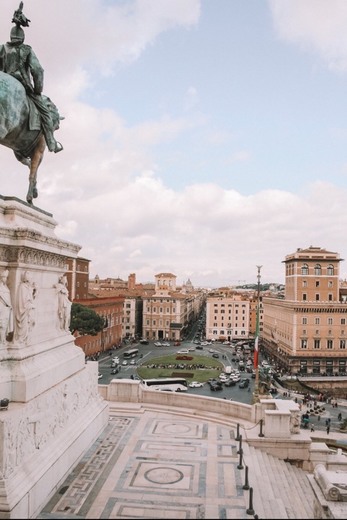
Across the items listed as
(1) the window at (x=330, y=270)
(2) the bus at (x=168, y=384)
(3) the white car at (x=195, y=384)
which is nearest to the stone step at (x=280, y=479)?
(2) the bus at (x=168, y=384)

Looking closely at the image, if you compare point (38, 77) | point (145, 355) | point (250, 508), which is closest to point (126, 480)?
point (250, 508)

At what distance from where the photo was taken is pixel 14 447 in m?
10.4

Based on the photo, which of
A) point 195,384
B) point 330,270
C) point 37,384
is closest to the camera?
point 37,384

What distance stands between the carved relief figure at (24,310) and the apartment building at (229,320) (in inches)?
4010

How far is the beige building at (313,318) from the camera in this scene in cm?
7950

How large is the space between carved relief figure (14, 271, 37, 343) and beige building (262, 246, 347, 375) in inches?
2802

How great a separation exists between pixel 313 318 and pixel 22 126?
74.5 m

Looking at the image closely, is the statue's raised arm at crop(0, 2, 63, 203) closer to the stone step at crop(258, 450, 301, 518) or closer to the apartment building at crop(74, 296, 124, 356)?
the stone step at crop(258, 450, 301, 518)

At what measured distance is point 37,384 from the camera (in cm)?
1204

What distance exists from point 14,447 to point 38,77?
9.85m

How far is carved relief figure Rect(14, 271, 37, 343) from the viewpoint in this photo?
11.8 m

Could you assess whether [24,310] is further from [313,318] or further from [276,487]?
[313,318]

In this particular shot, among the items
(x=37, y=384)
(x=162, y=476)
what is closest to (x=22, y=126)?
(x=37, y=384)

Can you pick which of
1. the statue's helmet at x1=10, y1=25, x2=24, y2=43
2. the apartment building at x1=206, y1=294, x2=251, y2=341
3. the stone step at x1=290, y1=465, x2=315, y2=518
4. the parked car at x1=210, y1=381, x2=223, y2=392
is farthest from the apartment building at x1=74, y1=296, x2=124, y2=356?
the statue's helmet at x1=10, y1=25, x2=24, y2=43
